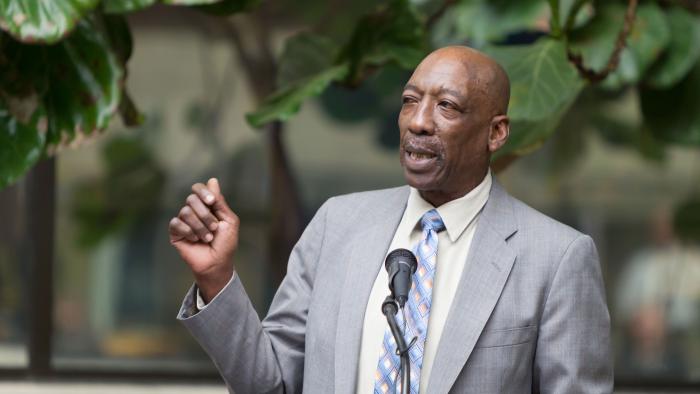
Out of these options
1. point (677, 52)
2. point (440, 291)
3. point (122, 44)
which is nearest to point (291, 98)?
point (122, 44)

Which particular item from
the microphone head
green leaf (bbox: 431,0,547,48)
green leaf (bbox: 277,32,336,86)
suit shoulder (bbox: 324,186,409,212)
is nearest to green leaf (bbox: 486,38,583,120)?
green leaf (bbox: 431,0,547,48)

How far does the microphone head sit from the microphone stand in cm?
10

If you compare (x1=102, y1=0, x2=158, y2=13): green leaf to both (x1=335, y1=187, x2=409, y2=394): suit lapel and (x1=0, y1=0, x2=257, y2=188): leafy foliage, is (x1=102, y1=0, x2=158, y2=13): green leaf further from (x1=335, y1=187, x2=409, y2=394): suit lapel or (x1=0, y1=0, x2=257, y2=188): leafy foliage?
(x1=335, y1=187, x2=409, y2=394): suit lapel

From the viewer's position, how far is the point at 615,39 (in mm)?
3998

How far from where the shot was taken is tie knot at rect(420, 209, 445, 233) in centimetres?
250

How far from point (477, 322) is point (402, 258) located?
217 mm

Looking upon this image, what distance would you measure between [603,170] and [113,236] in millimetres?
2122

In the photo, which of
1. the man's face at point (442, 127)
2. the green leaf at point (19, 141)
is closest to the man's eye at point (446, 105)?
the man's face at point (442, 127)

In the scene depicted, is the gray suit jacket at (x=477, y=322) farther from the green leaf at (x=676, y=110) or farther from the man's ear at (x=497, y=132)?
the green leaf at (x=676, y=110)

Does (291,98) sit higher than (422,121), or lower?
lower

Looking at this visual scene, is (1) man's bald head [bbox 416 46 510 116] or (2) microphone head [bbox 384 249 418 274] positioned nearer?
(2) microphone head [bbox 384 249 418 274]

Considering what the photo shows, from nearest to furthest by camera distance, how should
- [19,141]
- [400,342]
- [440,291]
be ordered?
[400,342] < [440,291] < [19,141]

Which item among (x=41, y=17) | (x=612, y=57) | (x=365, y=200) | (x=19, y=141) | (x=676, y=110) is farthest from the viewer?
(x=676, y=110)

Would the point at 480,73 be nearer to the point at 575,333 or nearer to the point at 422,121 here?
the point at 422,121
